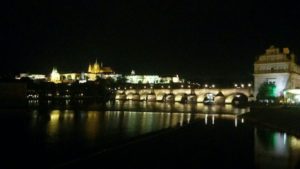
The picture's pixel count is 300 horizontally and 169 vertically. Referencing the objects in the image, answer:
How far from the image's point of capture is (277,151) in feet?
52.5

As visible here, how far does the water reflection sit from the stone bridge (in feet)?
220

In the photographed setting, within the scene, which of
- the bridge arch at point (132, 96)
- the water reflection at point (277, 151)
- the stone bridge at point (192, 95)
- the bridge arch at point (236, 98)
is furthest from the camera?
the bridge arch at point (132, 96)

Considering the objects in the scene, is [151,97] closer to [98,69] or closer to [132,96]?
[132,96]

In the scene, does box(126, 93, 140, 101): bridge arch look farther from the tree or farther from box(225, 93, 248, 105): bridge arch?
the tree

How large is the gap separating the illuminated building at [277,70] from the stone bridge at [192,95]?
286 inches

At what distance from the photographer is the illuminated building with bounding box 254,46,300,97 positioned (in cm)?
7662

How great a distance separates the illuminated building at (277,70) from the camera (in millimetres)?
76625

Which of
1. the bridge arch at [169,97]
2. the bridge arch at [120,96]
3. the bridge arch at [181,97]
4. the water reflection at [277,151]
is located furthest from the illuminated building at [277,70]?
the bridge arch at [120,96]

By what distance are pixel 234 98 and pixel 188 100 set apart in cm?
1744

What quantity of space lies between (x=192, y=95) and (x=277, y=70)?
3315 cm

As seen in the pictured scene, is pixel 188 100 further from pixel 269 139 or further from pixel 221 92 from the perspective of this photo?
pixel 269 139

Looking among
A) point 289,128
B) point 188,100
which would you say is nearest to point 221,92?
point 188,100

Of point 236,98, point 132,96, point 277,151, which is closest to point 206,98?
point 236,98

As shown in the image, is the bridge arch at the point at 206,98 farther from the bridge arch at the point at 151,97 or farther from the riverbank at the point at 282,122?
the riverbank at the point at 282,122
